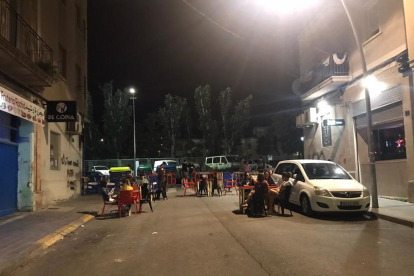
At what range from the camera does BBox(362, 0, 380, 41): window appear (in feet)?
47.7

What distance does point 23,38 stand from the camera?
11086 mm

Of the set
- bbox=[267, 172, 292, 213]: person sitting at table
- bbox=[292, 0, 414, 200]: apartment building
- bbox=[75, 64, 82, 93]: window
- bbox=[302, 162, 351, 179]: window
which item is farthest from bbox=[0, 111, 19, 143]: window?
bbox=[292, 0, 414, 200]: apartment building

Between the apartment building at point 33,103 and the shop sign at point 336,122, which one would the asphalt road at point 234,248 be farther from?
the shop sign at point 336,122

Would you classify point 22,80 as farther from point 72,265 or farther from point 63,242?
point 72,265

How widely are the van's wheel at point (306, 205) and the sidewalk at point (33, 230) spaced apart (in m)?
6.72

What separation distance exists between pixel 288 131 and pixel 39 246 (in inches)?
1786

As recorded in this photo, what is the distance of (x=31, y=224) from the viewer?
932cm

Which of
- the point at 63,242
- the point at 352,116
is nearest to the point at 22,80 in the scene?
the point at 63,242

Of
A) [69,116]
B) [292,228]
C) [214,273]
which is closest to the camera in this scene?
[214,273]

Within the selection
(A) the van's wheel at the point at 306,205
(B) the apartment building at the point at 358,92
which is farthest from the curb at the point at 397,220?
(B) the apartment building at the point at 358,92

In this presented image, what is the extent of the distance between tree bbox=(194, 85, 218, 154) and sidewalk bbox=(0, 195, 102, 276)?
34.4m

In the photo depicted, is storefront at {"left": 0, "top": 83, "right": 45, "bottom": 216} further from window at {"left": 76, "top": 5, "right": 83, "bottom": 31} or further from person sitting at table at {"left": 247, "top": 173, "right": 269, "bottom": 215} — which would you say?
window at {"left": 76, "top": 5, "right": 83, "bottom": 31}

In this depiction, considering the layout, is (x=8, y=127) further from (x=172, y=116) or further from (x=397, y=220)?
(x=172, y=116)

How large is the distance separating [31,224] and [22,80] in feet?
15.2
